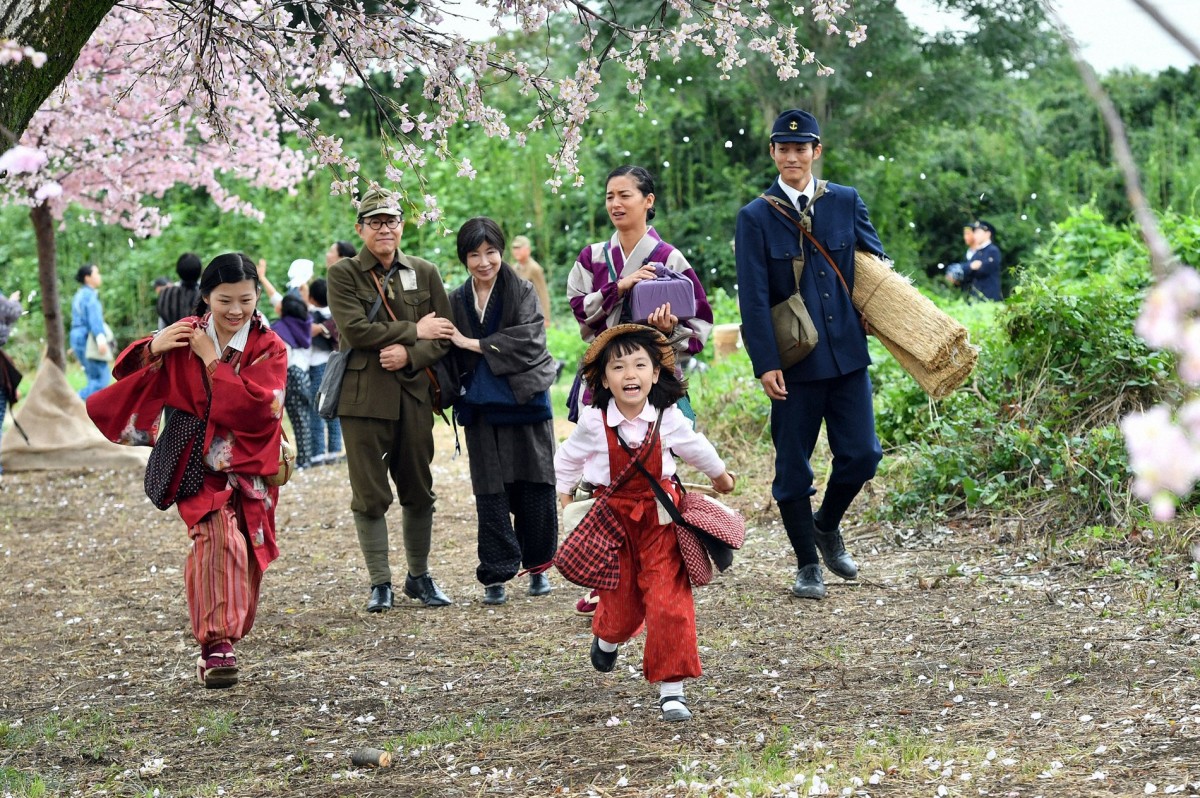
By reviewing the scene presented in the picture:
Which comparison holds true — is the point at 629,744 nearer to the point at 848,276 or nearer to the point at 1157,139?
the point at 848,276

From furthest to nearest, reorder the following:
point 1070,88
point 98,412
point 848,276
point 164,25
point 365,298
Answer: point 1070,88 < point 164,25 < point 365,298 < point 848,276 < point 98,412

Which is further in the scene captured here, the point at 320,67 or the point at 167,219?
the point at 167,219

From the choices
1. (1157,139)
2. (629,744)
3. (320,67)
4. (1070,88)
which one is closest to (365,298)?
(320,67)

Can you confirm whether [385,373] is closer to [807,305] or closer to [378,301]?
[378,301]

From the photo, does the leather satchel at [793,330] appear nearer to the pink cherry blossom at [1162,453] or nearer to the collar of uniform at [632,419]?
the collar of uniform at [632,419]

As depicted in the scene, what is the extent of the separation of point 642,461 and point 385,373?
2.11 meters

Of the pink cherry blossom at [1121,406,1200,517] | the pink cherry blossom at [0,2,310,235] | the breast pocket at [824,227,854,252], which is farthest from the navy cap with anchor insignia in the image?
the pink cherry blossom at [0,2,310,235]

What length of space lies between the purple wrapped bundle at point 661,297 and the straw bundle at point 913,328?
2.54 ft

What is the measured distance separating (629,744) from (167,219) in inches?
446

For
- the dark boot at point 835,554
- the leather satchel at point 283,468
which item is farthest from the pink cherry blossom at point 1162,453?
the dark boot at point 835,554

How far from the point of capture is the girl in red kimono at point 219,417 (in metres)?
5.02

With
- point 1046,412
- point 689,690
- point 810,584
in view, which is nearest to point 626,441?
point 689,690

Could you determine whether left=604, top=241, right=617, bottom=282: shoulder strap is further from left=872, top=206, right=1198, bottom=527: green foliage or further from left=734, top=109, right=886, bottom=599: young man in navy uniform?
left=872, top=206, right=1198, bottom=527: green foliage

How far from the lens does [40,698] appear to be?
206 inches
